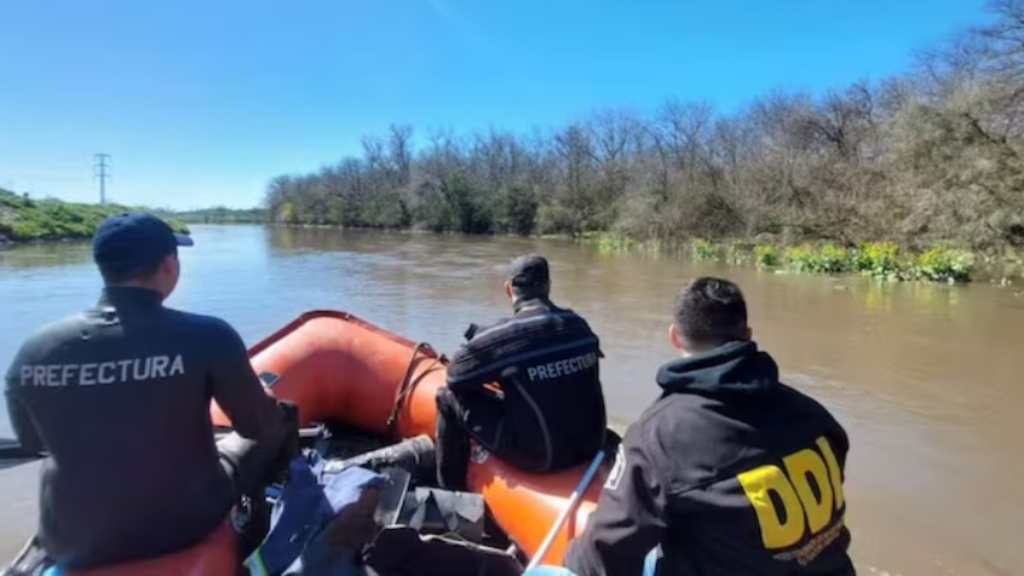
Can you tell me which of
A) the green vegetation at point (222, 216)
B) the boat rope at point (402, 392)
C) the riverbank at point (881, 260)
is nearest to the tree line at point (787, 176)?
the riverbank at point (881, 260)

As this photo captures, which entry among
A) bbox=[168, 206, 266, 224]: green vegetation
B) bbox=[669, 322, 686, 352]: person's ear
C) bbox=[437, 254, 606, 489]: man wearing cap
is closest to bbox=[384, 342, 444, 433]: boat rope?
bbox=[437, 254, 606, 489]: man wearing cap

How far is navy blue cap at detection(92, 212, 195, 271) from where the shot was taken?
1.82m

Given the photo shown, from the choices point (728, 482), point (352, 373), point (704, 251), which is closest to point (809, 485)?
point (728, 482)

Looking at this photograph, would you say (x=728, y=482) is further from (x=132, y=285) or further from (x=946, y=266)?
(x=946, y=266)

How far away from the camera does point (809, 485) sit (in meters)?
1.55

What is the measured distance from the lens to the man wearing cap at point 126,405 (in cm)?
171

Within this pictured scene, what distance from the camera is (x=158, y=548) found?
6.07 feet

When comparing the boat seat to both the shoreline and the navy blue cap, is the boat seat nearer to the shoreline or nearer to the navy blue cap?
the navy blue cap

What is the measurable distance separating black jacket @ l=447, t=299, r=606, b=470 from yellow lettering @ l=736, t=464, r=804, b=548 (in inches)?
54.4

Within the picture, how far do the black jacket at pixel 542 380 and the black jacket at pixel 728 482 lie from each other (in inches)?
46.6

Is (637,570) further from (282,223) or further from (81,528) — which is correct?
(282,223)

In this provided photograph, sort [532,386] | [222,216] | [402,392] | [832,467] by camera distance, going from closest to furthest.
A: [832,467] → [532,386] → [402,392] → [222,216]

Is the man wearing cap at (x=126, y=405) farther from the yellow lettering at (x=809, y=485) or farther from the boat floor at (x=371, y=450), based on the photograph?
the yellow lettering at (x=809, y=485)

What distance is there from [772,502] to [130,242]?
1.67 metres
